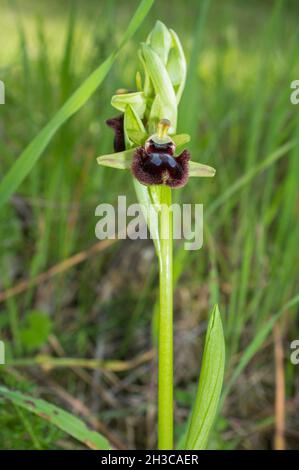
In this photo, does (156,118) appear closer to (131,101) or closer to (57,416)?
(131,101)

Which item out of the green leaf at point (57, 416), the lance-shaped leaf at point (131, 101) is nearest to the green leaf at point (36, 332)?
the green leaf at point (57, 416)

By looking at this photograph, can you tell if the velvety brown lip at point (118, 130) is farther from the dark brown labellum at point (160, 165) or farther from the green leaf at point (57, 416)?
the green leaf at point (57, 416)

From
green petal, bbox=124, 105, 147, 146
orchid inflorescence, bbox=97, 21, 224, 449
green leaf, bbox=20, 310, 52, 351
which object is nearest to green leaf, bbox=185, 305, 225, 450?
orchid inflorescence, bbox=97, 21, 224, 449

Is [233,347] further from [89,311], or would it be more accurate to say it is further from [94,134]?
[94,134]

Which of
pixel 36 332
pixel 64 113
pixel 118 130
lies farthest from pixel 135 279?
pixel 64 113

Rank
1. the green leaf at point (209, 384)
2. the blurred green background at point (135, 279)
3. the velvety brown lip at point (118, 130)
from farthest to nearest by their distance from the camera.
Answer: the blurred green background at point (135, 279)
the velvety brown lip at point (118, 130)
the green leaf at point (209, 384)

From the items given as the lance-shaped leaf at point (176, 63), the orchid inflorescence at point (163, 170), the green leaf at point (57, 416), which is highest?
the lance-shaped leaf at point (176, 63)

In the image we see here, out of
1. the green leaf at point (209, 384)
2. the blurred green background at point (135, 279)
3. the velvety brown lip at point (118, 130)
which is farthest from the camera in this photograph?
the blurred green background at point (135, 279)
